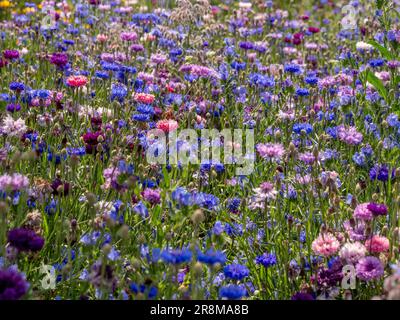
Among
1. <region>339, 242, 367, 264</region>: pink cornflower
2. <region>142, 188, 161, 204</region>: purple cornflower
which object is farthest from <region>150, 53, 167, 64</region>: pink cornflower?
<region>339, 242, 367, 264</region>: pink cornflower

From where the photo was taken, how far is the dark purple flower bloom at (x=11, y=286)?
5.57 feet

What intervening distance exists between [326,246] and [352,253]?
0.34 ft

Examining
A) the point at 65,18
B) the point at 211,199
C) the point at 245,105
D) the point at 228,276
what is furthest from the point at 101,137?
the point at 65,18

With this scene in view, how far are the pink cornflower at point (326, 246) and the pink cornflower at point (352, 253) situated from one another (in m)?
0.04

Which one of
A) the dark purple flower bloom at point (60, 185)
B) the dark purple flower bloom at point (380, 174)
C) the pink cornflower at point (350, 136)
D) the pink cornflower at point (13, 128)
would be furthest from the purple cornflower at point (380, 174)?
the pink cornflower at point (13, 128)

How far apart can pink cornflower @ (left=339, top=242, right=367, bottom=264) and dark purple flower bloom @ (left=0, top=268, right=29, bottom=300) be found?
1.05m

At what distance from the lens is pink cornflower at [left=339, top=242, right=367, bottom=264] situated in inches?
84.6

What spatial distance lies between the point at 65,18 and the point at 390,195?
4.23 metres

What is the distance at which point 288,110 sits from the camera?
3.66 meters

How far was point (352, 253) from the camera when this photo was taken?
216 cm

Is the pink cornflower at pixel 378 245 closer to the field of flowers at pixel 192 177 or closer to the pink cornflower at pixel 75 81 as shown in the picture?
the field of flowers at pixel 192 177

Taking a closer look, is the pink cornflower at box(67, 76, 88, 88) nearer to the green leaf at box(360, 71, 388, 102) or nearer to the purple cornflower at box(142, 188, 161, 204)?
the purple cornflower at box(142, 188, 161, 204)

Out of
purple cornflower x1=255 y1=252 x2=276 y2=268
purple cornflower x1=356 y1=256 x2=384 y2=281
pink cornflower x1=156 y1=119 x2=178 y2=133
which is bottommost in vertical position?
purple cornflower x1=255 y1=252 x2=276 y2=268
